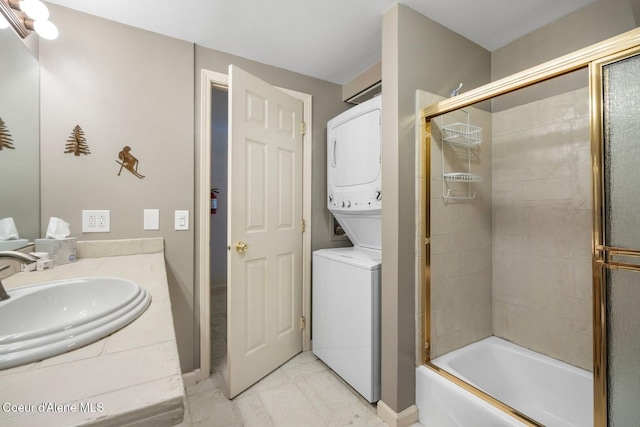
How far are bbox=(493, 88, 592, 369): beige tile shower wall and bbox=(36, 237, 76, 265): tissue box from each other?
8.52 feet

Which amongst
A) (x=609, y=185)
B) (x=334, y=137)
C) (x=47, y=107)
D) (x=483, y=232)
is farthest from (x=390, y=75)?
(x=47, y=107)

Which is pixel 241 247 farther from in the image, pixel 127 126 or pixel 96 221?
pixel 127 126

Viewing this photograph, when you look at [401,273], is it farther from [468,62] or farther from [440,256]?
[468,62]

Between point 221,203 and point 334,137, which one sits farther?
point 221,203

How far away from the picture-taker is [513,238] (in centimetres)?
188

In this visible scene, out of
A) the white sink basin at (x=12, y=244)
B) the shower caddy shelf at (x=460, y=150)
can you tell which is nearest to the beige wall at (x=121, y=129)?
the white sink basin at (x=12, y=244)

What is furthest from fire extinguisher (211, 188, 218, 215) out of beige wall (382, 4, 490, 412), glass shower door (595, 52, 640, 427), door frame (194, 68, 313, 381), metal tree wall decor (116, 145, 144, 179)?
glass shower door (595, 52, 640, 427)

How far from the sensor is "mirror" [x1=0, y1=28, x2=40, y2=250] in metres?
1.14

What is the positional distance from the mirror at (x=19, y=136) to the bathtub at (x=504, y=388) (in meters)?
2.13

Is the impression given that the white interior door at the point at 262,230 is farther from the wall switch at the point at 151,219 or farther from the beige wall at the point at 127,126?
the wall switch at the point at 151,219

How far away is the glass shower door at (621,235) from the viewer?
0.93 metres

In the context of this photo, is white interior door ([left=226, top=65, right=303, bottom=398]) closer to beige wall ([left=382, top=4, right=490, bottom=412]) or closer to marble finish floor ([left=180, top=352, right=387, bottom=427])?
marble finish floor ([left=180, top=352, right=387, bottom=427])

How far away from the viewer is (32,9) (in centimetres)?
125

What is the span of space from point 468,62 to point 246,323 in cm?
230
